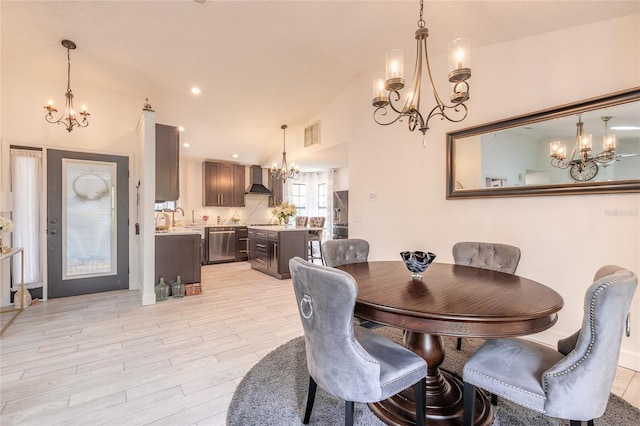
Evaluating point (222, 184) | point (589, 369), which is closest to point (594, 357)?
point (589, 369)

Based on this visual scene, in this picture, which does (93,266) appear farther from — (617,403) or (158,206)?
(617,403)

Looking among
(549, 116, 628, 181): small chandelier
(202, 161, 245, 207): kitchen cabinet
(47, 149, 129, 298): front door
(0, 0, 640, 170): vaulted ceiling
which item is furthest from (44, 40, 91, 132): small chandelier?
(549, 116, 628, 181): small chandelier

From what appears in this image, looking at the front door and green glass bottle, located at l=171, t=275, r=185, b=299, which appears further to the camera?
green glass bottle, located at l=171, t=275, r=185, b=299

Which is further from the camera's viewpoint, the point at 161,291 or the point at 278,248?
the point at 278,248

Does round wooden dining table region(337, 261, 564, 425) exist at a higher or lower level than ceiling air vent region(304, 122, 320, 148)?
lower

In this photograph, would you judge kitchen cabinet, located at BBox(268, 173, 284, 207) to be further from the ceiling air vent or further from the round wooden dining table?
the round wooden dining table

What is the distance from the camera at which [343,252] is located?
2664mm

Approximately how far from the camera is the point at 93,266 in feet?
13.7

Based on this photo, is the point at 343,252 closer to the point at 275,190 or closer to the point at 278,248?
the point at 278,248

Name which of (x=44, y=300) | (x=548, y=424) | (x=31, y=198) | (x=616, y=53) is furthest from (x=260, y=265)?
(x=616, y=53)

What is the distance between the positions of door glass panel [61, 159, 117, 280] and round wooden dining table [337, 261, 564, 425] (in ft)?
13.2

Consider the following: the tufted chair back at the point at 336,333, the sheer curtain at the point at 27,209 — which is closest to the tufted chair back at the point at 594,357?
the tufted chair back at the point at 336,333

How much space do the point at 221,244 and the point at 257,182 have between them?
6.50 feet

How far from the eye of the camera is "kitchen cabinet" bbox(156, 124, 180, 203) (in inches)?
159
